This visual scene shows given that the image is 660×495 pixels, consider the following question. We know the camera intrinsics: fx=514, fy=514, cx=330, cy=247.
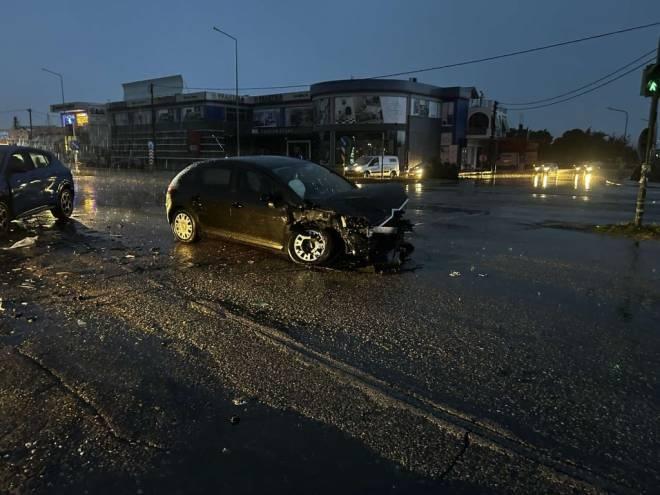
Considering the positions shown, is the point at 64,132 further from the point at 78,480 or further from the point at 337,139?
the point at 78,480

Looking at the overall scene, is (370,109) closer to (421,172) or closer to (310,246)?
(421,172)

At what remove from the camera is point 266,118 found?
63.0m

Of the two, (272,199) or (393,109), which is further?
(393,109)

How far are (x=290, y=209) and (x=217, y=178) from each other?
1847mm

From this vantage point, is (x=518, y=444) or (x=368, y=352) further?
(x=368, y=352)

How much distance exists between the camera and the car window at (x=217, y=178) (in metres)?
8.59

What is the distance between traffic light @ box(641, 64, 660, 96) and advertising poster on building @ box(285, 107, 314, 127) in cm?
4917

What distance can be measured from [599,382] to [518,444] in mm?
1258

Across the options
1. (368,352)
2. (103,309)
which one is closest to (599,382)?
(368,352)

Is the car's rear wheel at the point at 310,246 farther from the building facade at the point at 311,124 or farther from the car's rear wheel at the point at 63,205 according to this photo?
the building facade at the point at 311,124

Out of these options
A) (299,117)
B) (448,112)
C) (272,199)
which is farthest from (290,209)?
(299,117)

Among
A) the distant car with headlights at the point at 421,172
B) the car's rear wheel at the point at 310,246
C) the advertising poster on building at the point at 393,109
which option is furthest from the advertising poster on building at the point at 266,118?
the car's rear wheel at the point at 310,246

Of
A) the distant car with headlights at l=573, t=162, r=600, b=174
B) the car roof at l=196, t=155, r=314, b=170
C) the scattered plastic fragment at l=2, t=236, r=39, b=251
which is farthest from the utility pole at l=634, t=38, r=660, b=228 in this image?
the distant car with headlights at l=573, t=162, r=600, b=174

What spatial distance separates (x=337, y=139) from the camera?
2044 inches
